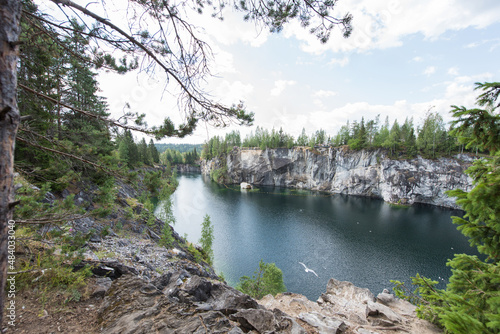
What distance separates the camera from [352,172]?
5916 cm

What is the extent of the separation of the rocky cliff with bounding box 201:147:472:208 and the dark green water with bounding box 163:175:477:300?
5719 millimetres

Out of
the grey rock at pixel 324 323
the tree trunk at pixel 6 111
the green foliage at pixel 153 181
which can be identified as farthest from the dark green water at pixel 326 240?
the tree trunk at pixel 6 111

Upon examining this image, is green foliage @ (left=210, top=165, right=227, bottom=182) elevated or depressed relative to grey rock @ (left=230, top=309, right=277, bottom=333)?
depressed

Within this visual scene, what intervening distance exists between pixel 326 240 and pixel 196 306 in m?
26.2

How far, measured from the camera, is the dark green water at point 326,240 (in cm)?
1930

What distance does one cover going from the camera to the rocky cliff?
45688mm

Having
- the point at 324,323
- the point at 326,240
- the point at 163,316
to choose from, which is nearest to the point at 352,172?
the point at 326,240

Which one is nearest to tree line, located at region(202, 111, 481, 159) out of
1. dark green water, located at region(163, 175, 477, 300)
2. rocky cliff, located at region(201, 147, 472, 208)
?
rocky cliff, located at region(201, 147, 472, 208)

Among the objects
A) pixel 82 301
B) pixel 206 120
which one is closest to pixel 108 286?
pixel 82 301

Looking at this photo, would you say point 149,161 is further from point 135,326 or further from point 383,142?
point 383,142

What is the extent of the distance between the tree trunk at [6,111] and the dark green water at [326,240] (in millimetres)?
18502

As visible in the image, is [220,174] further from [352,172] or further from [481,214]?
[481,214]

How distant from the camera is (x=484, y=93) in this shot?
321 cm

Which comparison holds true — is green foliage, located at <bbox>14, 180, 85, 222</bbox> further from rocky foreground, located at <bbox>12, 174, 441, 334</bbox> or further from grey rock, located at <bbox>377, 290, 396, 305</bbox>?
grey rock, located at <bbox>377, 290, 396, 305</bbox>
